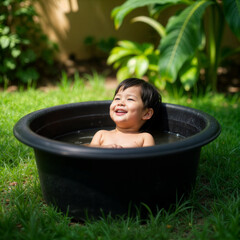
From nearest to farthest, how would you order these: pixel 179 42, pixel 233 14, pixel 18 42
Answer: pixel 233 14
pixel 179 42
pixel 18 42

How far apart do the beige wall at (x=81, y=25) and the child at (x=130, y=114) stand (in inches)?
140

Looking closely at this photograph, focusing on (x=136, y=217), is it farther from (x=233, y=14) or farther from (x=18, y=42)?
(x=18, y=42)

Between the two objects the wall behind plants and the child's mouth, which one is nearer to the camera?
the child's mouth

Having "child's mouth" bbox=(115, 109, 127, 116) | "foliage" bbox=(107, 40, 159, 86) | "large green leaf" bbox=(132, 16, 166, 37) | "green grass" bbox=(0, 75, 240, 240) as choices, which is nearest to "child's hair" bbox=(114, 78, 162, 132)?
"child's mouth" bbox=(115, 109, 127, 116)

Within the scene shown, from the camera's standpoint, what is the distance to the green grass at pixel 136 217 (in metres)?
1.56

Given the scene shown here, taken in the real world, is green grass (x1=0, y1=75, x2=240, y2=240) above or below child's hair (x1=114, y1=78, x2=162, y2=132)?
below

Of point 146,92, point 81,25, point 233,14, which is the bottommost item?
point 146,92

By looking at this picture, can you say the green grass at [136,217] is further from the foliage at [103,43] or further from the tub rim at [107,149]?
the foliage at [103,43]

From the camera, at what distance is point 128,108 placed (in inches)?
84.0

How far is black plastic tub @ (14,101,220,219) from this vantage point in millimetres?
1472

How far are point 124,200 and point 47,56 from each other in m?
3.69

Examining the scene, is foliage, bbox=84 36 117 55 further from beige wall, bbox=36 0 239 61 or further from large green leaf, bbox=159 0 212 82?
large green leaf, bbox=159 0 212 82

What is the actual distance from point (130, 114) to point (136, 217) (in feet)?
2.29

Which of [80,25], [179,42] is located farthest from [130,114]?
[80,25]
